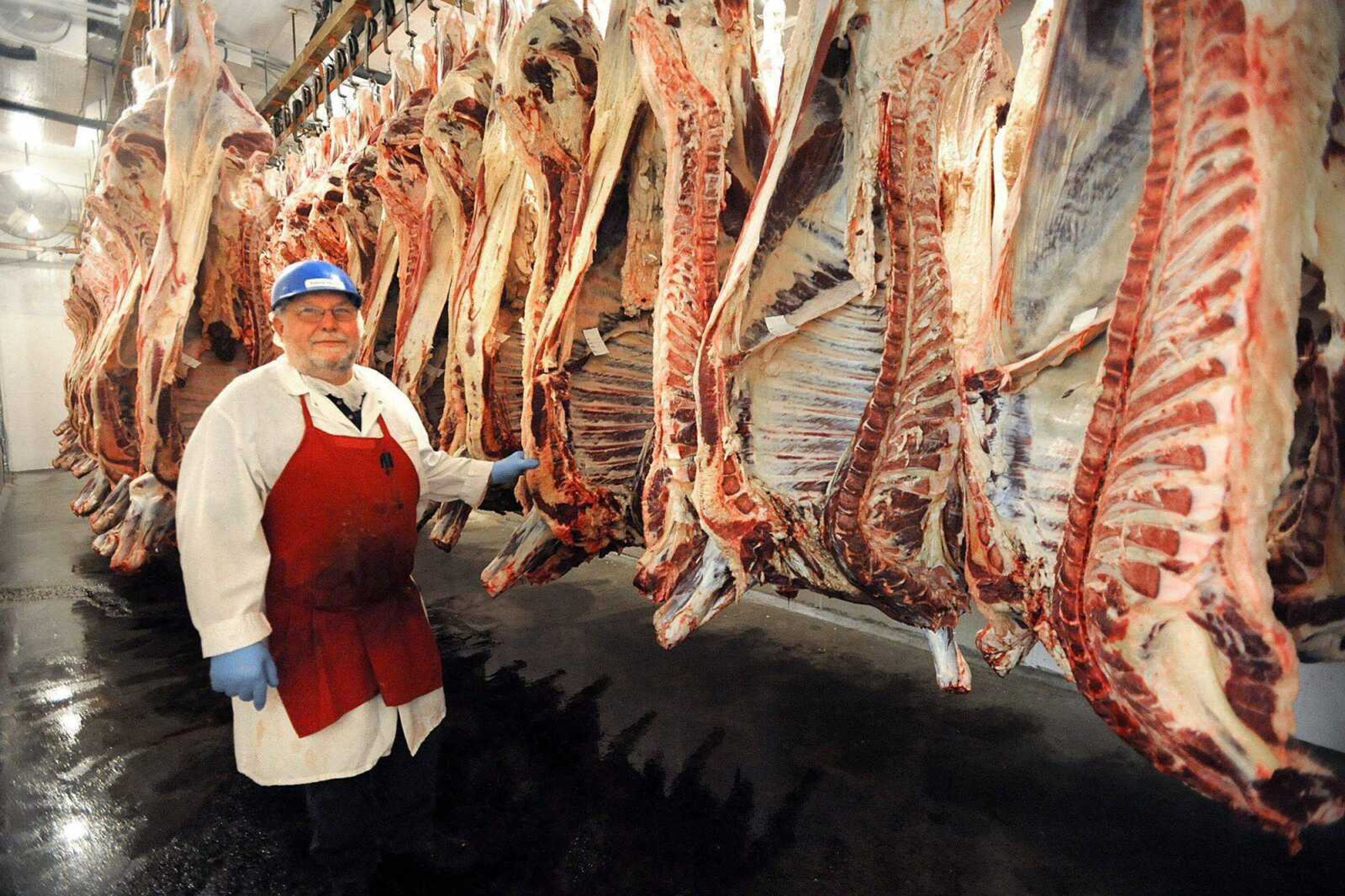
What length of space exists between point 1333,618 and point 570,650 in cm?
285

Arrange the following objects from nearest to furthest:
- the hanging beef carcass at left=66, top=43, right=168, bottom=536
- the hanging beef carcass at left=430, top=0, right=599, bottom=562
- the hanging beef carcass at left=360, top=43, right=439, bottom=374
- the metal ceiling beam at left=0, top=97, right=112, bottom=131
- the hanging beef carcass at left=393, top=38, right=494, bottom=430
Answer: the hanging beef carcass at left=430, top=0, right=599, bottom=562 → the hanging beef carcass at left=393, top=38, right=494, bottom=430 → the hanging beef carcass at left=360, top=43, right=439, bottom=374 → the hanging beef carcass at left=66, top=43, right=168, bottom=536 → the metal ceiling beam at left=0, top=97, right=112, bottom=131

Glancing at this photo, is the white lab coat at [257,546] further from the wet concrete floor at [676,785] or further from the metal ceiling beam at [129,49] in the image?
the metal ceiling beam at [129,49]

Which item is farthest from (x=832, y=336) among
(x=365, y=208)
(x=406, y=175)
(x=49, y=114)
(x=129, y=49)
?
(x=49, y=114)

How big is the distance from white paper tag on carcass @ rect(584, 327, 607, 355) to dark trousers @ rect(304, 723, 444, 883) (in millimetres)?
1194

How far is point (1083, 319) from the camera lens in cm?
113

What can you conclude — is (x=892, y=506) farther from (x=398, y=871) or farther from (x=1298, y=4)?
(x=398, y=871)

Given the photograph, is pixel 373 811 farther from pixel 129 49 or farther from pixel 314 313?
pixel 129 49

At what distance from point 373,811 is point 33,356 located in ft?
41.7

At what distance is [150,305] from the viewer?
345 centimetres

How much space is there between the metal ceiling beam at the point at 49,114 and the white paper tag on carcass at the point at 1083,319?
27.3 feet

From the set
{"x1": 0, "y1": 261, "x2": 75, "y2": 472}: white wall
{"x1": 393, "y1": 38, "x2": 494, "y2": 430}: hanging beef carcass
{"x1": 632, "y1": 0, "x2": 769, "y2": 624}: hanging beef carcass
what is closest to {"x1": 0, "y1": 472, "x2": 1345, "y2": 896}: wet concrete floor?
{"x1": 632, "y1": 0, "x2": 769, "y2": 624}: hanging beef carcass

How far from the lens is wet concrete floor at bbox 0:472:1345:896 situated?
6.12 ft

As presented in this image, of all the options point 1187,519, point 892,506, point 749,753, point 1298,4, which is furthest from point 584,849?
point 1298,4

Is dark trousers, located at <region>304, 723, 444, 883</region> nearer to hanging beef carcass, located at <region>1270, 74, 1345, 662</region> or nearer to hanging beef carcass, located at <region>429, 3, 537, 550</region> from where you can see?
hanging beef carcass, located at <region>429, 3, 537, 550</region>
